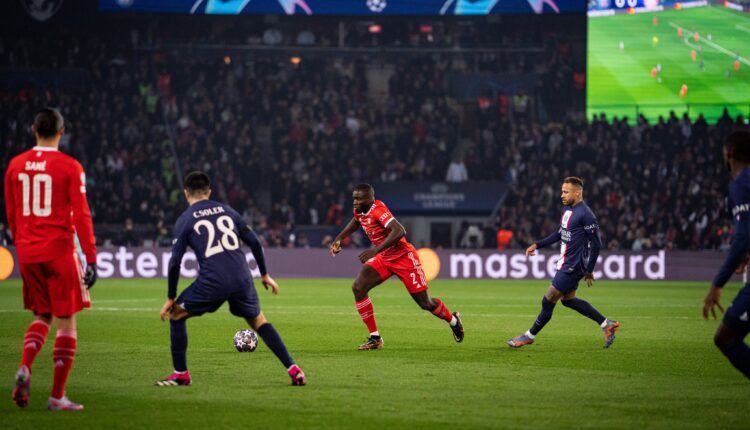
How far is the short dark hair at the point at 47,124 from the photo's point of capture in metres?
9.34

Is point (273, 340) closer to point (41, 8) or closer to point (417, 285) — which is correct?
point (417, 285)

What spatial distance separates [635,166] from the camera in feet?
134

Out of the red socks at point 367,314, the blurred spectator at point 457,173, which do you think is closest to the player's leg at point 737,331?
the red socks at point 367,314

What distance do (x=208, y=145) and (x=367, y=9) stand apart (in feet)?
25.1

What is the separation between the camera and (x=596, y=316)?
50.0 ft

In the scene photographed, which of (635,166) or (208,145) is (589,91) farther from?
(208,145)

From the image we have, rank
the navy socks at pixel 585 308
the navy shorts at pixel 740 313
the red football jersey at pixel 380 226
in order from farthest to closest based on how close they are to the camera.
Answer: the navy socks at pixel 585 308 < the red football jersey at pixel 380 226 < the navy shorts at pixel 740 313

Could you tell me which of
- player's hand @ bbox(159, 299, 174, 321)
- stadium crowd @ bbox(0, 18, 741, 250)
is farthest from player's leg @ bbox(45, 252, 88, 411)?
stadium crowd @ bbox(0, 18, 741, 250)

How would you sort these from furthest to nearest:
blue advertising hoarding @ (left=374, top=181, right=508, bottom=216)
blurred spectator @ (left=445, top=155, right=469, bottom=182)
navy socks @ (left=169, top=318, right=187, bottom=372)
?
blurred spectator @ (left=445, top=155, right=469, bottom=182) → blue advertising hoarding @ (left=374, top=181, right=508, bottom=216) → navy socks @ (left=169, top=318, right=187, bottom=372)

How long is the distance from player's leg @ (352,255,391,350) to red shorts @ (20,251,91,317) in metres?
6.04

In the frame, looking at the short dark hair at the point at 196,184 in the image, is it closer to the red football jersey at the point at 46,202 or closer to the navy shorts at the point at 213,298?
the navy shorts at the point at 213,298

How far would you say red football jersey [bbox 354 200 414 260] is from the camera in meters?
15.0

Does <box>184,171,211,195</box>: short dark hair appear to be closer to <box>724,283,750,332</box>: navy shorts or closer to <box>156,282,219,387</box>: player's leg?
<box>156,282,219,387</box>: player's leg

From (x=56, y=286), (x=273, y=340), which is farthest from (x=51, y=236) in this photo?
(x=273, y=340)
